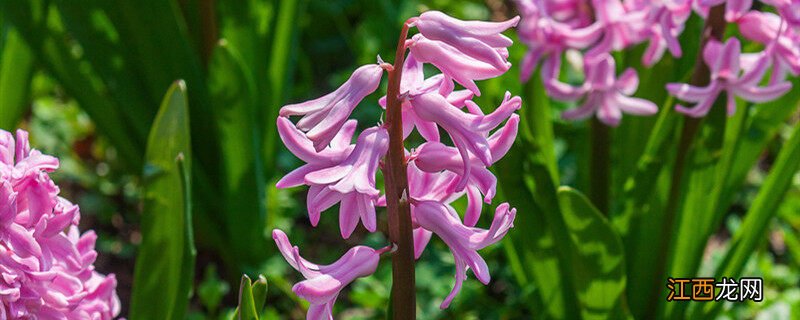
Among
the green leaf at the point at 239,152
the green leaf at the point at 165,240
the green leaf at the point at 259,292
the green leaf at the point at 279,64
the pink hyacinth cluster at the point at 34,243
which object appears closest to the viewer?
the pink hyacinth cluster at the point at 34,243

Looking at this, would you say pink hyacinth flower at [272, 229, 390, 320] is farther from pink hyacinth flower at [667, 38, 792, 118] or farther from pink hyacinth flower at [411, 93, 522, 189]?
pink hyacinth flower at [667, 38, 792, 118]

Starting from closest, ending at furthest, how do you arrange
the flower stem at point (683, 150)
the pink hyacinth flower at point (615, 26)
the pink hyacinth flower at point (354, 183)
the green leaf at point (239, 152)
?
the pink hyacinth flower at point (354, 183), the flower stem at point (683, 150), the pink hyacinth flower at point (615, 26), the green leaf at point (239, 152)

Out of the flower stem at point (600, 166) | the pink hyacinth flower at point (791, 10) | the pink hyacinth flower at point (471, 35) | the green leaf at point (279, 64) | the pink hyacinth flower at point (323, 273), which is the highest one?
the pink hyacinth flower at point (471, 35)

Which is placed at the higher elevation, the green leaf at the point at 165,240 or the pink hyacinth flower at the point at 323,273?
the pink hyacinth flower at the point at 323,273

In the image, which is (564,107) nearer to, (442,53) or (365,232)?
(365,232)

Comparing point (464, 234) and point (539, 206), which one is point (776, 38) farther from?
point (464, 234)

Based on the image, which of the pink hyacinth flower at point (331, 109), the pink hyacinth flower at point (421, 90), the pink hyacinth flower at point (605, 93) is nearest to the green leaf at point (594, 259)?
the pink hyacinth flower at point (605, 93)

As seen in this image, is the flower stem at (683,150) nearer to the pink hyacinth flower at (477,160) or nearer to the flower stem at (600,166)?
the flower stem at (600,166)

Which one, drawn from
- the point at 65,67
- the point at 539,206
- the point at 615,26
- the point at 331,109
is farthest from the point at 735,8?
the point at 65,67

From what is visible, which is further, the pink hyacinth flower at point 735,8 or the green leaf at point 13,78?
the green leaf at point 13,78
